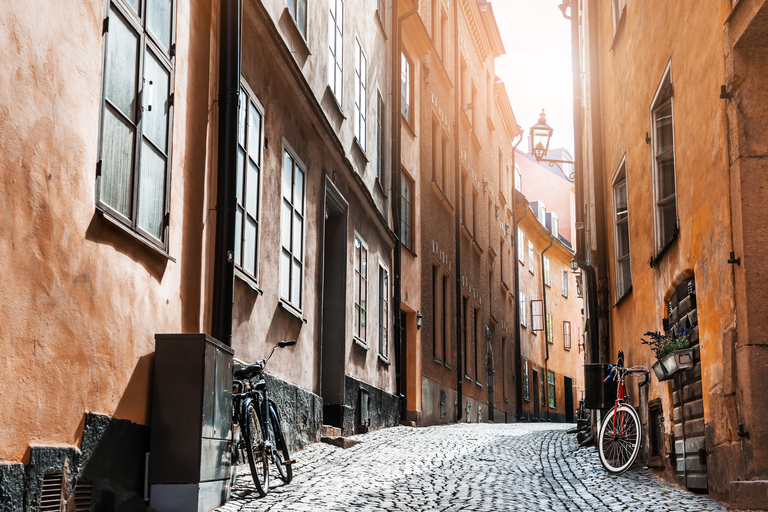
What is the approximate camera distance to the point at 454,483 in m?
8.75

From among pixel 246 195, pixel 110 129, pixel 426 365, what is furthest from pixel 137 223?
pixel 426 365

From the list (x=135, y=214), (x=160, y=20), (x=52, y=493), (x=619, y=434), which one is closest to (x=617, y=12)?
(x=619, y=434)

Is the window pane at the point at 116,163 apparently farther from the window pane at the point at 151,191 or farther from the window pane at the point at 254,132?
the window pane at the point at 254,132

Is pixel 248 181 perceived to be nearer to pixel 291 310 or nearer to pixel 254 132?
pixel 254 132

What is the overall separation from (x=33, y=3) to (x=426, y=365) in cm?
1525

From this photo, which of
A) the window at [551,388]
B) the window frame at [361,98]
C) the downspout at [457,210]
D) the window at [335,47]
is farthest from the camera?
the window at [551,388]

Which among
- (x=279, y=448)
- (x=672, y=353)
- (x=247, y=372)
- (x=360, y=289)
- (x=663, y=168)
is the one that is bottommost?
(x=279, y=448)

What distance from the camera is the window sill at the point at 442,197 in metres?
21.2

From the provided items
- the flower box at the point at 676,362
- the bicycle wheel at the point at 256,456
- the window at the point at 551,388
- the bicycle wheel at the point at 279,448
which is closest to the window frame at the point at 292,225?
the bicycle wheel at the point at 279,448

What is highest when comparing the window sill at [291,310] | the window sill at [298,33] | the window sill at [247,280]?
the window sill at [298,33]

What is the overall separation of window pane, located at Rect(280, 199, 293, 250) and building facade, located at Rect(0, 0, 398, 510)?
0.03m

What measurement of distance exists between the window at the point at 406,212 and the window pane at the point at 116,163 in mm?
→ 12417

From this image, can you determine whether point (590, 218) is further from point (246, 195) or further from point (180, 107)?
point (180, 107)

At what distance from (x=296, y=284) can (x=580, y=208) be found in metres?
7.09
